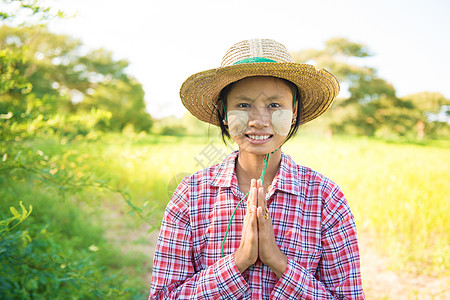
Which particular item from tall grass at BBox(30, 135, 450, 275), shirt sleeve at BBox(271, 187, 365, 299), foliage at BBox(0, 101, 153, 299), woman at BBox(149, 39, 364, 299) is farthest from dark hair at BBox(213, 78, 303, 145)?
foliage at BBox(0, 101, 153, 299)

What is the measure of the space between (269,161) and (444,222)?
2.63 meters

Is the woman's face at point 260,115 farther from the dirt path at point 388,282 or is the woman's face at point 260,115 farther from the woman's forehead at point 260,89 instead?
the dirt path at point 388,282

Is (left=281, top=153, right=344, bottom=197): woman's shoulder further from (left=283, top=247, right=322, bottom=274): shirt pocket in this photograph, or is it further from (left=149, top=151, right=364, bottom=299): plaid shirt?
(left=283, top=247, right=322, bottom=274): shirt pocket

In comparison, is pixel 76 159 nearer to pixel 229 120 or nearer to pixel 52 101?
pixel 52 101

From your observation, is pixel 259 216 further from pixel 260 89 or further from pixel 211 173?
pixel 260 89

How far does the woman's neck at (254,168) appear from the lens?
141 centimetres

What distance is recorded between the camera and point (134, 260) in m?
3.65

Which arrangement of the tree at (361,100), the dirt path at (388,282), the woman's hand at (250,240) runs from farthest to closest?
the tree at (361,100), the dirt path at (388,282), the woman's hand at (250,240)

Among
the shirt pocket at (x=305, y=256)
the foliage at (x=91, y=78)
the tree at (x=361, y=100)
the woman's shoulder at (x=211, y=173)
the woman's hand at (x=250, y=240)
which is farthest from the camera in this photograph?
the foliage at (x=91, y=78)

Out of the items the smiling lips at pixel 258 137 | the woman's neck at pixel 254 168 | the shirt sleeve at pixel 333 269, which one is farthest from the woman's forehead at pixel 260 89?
the shirt sleeve at pixel 333 269

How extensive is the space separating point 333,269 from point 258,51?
3.07 feet

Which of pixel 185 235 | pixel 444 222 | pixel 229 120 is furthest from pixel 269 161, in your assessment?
pixel 444 222

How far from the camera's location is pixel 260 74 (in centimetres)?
128

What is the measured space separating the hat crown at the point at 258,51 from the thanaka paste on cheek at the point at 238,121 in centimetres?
23
